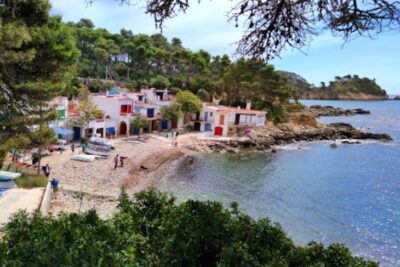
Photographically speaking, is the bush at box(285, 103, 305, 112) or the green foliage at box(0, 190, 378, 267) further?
the bush at box(285, 103, 305, 112)

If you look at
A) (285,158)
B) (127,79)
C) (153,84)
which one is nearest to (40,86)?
(285,158)

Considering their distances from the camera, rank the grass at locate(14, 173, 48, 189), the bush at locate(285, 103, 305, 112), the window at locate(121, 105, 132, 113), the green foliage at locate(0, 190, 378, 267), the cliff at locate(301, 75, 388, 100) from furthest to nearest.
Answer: the cliff at locate(301, 75, 388, 100) → the bush at locate(285, 103, 305, 112) → the window at locate(121, 105, 132, 113) → the grass at locate(14, 173, 48, 189) → the green foliage at locate(0, 190, 378, 267)

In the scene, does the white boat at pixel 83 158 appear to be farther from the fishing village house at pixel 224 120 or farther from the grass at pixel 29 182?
the fishing village house at pixel 224 120

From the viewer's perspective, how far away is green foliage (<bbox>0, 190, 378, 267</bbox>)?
5.92 metres

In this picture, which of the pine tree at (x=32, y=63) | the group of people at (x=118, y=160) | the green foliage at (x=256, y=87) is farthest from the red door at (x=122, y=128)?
the pine tree at (x=32, y=63)

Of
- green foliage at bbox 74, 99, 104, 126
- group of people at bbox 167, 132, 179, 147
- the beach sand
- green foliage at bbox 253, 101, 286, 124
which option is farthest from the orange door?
the beach sand

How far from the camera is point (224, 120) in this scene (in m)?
47.1

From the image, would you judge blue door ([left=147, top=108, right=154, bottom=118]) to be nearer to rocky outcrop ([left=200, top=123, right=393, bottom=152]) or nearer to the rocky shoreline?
the rocky shoreline

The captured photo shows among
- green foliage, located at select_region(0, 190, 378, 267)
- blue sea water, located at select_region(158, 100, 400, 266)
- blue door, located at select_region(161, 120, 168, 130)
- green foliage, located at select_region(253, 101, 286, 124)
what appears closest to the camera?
green foliage, located at select_region(0, 190, 378, 267)

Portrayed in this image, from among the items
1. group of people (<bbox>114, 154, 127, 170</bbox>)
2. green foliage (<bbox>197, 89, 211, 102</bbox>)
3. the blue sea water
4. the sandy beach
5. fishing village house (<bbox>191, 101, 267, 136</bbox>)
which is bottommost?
the blue sea water

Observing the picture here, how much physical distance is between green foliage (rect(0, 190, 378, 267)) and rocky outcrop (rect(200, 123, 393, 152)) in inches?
1275

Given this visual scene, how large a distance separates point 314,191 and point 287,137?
24488mm

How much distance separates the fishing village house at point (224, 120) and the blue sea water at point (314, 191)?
294 inches

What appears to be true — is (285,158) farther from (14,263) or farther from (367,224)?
(14,263)
